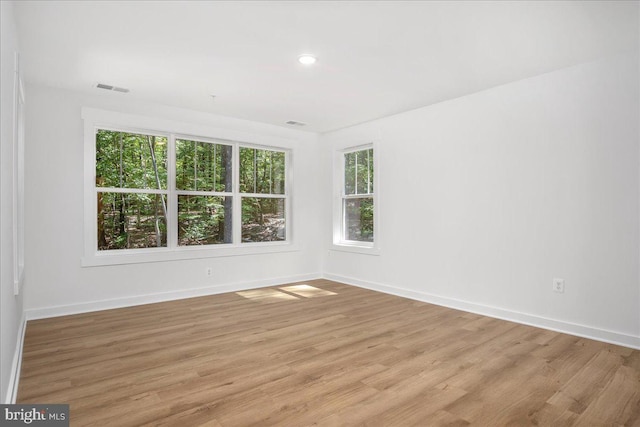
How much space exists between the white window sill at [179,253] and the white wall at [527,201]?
1.73 meters

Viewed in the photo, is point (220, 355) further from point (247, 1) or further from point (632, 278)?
point (632, 278)

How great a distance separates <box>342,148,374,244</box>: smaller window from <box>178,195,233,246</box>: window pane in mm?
1821

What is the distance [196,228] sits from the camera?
16.4 ft

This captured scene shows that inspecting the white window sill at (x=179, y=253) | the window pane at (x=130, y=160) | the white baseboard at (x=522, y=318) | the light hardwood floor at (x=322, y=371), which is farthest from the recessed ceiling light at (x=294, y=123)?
the light hardwood floor at (x=322, y=371)

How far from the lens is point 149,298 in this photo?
4512 mm

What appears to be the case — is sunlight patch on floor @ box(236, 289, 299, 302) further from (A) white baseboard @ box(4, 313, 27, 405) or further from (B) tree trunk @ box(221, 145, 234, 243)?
(A) white baseboard @ box(4, 313, 27, 405)

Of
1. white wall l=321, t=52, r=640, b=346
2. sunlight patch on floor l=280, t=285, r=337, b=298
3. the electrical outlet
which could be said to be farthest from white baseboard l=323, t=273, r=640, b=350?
sunlight patch on floor l=280, t=285, r=337, b=298

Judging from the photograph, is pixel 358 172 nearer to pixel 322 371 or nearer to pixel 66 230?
pixel 322 371

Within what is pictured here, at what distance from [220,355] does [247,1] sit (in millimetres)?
2493

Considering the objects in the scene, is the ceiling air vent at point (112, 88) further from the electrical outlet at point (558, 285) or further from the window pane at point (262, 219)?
the electrical outlet at point (558, 285)

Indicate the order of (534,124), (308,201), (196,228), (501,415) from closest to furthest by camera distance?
(501,415), (534,124), (196,228), (308,201)

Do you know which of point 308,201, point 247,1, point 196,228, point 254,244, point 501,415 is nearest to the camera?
point 501,415

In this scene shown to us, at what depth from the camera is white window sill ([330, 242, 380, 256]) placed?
210 inches

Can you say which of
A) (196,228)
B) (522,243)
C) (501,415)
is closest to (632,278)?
(522,243)
